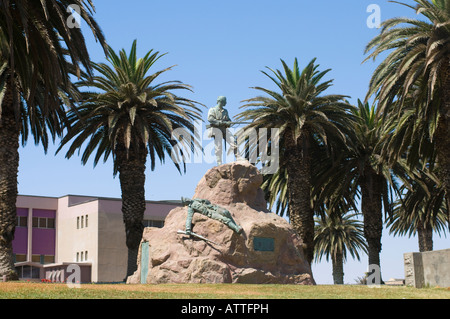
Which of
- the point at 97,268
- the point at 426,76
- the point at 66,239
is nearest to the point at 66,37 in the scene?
the point at 426,76

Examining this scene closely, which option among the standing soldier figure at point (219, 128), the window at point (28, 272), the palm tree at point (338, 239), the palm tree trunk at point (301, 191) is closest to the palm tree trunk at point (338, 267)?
the palm tree at point (338, 239)

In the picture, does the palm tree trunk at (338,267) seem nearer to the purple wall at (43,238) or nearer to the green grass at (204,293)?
the purple wall at (43,238)

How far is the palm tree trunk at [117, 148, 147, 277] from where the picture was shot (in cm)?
3444

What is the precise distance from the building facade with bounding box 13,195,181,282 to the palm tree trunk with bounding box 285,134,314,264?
2646cm

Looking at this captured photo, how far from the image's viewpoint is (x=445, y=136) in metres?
30.6

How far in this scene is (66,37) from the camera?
22125 millimetres

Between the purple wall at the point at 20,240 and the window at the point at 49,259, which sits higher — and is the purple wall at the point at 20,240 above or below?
above

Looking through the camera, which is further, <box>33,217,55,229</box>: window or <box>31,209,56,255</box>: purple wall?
<box>33,217,55,229</box>: window

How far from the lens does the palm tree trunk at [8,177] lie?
2617 cm

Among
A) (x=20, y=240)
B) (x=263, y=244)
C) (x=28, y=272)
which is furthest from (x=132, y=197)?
(x=20, y=240)

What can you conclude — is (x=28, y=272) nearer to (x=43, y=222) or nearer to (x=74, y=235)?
(x=74, y=235)

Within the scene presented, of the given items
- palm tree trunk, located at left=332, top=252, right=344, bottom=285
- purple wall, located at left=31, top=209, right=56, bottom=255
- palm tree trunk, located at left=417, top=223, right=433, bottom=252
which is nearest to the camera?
palm tree trunk, located at left=417, top=223, right=433, bottom=252

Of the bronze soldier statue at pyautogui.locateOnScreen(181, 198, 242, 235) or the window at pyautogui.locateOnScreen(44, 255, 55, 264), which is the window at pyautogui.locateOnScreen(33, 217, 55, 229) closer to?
the window at pyautogui.locateOnScreen(44, 255, 55, 264)

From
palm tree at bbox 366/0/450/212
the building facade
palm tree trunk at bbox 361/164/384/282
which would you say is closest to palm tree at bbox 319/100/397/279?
palm tree trunk at bbox 361/164/384/282
